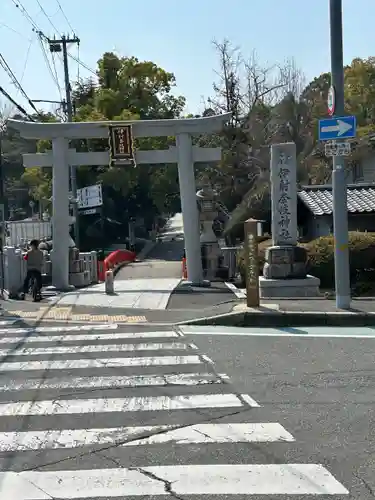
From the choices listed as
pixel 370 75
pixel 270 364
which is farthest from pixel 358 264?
pixel 370 75

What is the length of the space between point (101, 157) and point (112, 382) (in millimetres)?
13926

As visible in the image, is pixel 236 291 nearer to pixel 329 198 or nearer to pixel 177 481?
pixel 329 198

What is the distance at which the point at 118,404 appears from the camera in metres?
6.63

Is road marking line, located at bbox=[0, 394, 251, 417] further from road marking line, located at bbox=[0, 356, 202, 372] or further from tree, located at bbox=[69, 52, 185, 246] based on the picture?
tree, located at bbox=[69, 52, 185, 246]

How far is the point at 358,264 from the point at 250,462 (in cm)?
1371

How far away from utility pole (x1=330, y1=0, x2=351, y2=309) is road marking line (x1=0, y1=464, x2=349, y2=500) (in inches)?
304

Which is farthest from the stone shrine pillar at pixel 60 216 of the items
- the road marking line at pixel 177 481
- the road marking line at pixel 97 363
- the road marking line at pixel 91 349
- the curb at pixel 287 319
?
the road marking line at pixel 177 481

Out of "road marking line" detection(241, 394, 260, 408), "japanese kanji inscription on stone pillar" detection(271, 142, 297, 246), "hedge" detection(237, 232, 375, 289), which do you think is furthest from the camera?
"hedge" detection(237, 232, 375, 289)

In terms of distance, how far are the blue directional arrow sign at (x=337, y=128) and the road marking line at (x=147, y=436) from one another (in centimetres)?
716

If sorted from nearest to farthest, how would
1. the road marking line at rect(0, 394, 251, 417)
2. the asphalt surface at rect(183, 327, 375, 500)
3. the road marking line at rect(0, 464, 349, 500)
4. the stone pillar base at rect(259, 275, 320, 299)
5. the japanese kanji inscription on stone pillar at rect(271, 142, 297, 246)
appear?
1. the road marking line at rect(0, 464, 349, 500)
2. the asphalt surface at rect(183, 327, 375, 500)
3. the road marking line at rect(0, 394, 251, 417)
4. the stone pillar base at rect(259, 275, 320, 299)
5. the japanese kanji inscription on stone pillar at rect(271, 142, 297, 246)

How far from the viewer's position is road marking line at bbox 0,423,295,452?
5.40m

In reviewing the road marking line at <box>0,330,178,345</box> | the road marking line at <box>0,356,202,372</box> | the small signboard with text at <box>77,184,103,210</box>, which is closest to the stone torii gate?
the road marking line at <box>0,330,178,345</box>

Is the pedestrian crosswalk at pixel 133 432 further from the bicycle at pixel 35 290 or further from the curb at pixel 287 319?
the bicycle at pixel 35 290

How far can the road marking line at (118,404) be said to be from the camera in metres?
6.43
